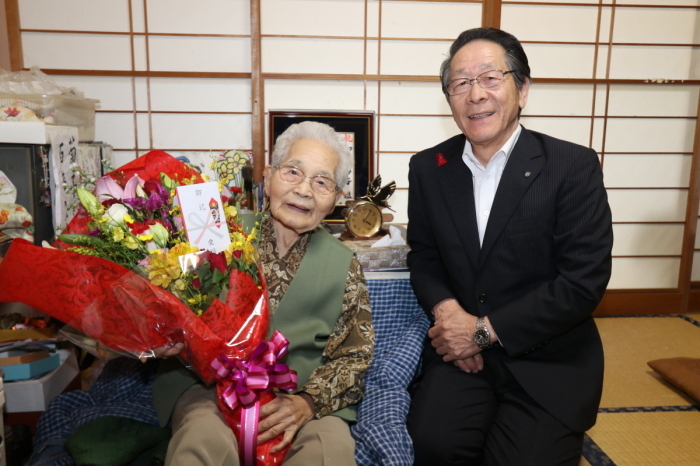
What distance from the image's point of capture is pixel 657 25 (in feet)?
11.7

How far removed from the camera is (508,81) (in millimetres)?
1665

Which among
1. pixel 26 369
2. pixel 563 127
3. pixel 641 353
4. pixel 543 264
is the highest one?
pixel 563 127

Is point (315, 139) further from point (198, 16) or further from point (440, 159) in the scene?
point (198, 16)

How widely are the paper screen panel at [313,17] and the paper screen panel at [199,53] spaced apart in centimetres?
22

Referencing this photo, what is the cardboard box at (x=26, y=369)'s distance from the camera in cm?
197

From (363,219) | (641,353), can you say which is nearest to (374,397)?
(363,219)

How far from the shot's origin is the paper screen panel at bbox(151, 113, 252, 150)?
3395 millimetres

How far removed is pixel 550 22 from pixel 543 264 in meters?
2.46

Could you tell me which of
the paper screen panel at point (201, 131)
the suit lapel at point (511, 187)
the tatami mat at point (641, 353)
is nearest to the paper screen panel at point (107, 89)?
the paper screen panel at point (201, 131)

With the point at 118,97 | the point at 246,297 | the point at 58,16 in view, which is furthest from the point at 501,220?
the point at 58,16

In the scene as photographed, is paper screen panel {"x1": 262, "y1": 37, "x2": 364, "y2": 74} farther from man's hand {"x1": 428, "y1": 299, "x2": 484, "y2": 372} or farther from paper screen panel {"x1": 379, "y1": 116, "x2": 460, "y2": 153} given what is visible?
man's hand {"x1": 428, "y1": 299, "x2": 484, "y2": 372}

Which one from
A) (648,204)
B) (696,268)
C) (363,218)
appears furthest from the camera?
(696,268)

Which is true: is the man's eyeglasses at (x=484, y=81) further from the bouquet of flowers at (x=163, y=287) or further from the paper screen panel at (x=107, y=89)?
the paper screen panel at (x=107, y=89)

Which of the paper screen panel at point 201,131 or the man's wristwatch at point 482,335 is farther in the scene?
the paper screen panel at point 201,131
